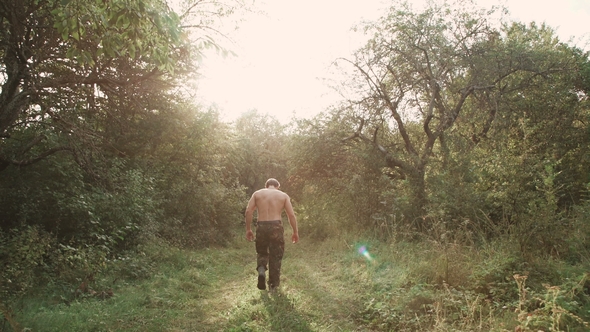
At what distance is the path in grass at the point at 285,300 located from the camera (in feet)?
16.3

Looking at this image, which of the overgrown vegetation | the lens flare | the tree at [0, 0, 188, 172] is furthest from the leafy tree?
the tree at [0, 0, 188, 172]

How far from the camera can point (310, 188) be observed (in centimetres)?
1711

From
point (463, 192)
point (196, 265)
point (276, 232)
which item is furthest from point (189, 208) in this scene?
point (463, 192)

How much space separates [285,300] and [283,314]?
64 centimetres

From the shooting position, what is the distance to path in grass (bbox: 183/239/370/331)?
4.95 m

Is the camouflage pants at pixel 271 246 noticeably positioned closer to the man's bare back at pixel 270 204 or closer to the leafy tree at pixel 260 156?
the man's bare back at pixel 270 204

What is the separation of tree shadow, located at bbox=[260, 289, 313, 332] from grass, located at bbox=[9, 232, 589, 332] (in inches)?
0.5

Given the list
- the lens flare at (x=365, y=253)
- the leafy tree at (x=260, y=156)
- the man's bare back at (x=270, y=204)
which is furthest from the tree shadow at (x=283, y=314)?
the leafy tree at (x=260, y=156)

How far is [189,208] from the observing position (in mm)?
14141

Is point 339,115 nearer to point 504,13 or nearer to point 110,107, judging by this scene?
point 504,13

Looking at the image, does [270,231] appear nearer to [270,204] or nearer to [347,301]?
[270,204]

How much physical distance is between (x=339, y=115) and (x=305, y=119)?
157 centimetres

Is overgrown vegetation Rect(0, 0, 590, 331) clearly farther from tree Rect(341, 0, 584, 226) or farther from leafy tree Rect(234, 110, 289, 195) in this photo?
leafy tree Rect(234, 110, 289, 195)

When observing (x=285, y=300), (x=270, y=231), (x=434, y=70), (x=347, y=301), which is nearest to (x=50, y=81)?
(x=270, y=231)
